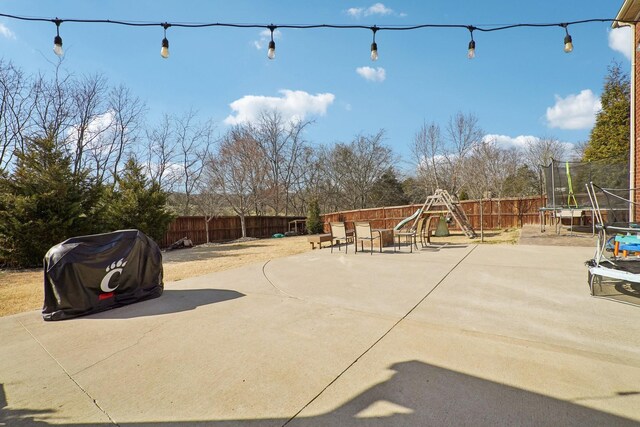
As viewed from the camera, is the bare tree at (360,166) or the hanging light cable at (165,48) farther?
the bare tree at (360,166)

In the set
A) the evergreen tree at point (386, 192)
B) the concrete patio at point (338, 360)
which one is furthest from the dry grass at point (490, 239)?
the evergreen tree at point (386, 192)

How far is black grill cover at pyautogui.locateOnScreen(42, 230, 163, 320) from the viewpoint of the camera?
13.2 feet

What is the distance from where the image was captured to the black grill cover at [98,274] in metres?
4.02

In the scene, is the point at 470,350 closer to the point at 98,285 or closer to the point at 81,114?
the point at 98,285

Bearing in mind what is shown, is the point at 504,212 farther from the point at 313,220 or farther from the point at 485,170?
the point at 313,220

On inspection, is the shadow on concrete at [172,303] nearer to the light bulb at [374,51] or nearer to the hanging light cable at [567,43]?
the light bulb at [374,51]

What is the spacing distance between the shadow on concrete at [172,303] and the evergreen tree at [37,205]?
8.51m

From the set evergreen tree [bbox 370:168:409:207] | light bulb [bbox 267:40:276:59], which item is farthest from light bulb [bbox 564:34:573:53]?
evergreen tree [bbox 370:168:409:207]

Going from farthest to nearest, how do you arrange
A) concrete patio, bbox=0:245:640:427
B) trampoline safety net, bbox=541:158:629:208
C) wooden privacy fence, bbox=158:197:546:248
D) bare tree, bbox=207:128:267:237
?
bare tree, bbox=207:128:267:237 < wooden privacy fence, bbox=158:197:546:248 < trampoline safety net, bbox=541:158:629:208 < concrete patio, bbox=0:245:640:427

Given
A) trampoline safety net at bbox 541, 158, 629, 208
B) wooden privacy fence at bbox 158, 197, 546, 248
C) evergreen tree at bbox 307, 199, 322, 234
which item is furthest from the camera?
evergreen tree at bbox 307, 199, 322, 234

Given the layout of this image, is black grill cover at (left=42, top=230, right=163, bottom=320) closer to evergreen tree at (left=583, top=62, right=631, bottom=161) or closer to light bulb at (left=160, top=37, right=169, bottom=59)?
light bulb at (left=160, top=37, right=169, bottom=59)

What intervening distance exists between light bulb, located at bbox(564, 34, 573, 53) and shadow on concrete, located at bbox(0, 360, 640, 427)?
5.40m

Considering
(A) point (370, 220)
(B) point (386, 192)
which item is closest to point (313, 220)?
(A) point (370, 220)

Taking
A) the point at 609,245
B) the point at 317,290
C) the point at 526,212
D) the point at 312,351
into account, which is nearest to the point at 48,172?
the point at 317,290
